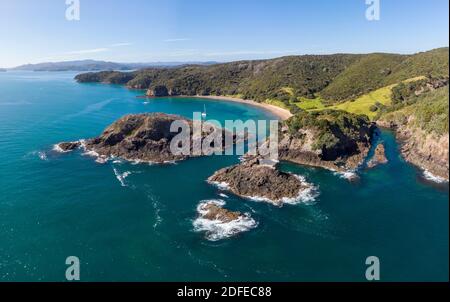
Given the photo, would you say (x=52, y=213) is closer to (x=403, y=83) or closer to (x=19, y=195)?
(x=19, y=195)

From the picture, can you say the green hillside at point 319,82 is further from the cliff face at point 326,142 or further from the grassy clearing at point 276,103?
the cliff face at point 326,142

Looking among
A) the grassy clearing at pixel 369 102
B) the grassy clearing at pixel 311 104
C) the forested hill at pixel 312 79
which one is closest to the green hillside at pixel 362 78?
the forested hill at pixel 312 79

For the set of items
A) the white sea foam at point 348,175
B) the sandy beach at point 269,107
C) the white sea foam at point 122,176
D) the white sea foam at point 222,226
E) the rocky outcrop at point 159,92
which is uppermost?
the rocky outcrop at point 159,92

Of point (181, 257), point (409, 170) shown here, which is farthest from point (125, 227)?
point (409, 170)

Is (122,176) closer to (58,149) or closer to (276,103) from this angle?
(58,149)

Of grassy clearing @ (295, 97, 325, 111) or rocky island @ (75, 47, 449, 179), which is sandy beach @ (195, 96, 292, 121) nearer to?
rocky island @ (75, 47, 449, 179)

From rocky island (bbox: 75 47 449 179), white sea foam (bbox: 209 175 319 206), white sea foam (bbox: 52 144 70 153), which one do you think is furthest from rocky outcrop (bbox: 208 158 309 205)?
white sea foam (bbox: 52 144 70 153)
